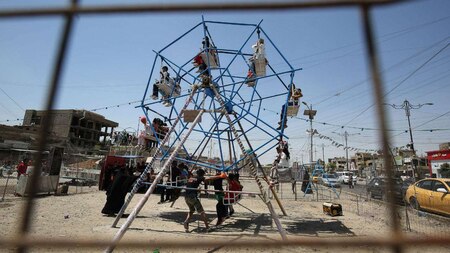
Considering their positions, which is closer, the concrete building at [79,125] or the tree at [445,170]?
the tree at [445,170]

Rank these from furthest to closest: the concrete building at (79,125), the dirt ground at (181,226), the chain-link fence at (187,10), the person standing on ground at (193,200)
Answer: the concrete building at (79,125)
the person standing on ground at (193,200)
the dirt ground at (181,226)
the chain-link fence at (187,10)

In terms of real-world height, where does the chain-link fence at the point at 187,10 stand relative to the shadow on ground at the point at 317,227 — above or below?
above

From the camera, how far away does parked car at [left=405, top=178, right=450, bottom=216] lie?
9.64 m

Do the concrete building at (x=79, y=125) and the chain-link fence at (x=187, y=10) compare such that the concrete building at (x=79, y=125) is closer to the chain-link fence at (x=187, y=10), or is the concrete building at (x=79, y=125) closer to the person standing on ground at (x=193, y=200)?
the person standing on ground at (x=193, y=200)

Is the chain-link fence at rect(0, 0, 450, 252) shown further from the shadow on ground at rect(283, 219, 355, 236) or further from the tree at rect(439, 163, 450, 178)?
the tree at rect(439, 163, 450, 178)

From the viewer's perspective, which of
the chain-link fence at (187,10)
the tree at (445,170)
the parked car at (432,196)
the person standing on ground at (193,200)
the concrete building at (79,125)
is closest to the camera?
the chain-link fence at (187,10)

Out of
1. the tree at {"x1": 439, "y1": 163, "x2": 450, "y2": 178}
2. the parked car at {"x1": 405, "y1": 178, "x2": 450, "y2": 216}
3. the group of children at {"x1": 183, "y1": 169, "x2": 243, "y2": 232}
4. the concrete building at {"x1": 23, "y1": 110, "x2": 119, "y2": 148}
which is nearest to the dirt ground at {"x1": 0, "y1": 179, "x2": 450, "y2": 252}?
the group of children at {"x1": 183, "y1": 169, "x2": 243, "y2": 232}

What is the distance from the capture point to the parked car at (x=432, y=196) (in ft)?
31.6

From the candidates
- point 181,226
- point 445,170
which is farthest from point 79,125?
point 445,170

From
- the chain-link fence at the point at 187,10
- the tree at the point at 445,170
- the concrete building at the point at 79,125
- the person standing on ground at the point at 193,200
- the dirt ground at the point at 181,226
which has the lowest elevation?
the dirt ground at the point at 181,226

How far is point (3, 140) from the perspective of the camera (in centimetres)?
3441

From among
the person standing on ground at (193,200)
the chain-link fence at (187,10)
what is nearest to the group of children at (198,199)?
the person standing on ground at (193,200)

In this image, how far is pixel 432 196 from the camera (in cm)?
1022

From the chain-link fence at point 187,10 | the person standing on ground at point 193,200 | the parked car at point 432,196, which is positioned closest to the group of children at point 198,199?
the person standing on ground at point 193,200
